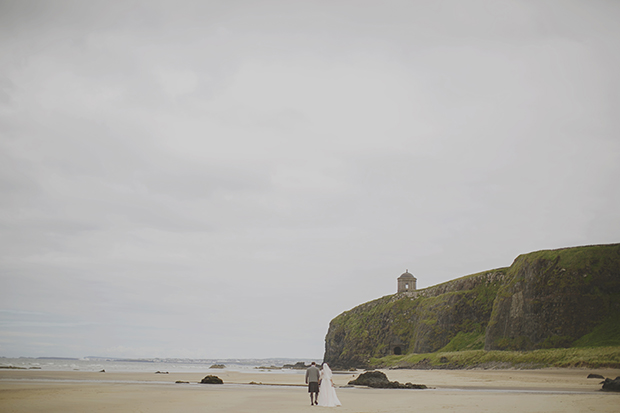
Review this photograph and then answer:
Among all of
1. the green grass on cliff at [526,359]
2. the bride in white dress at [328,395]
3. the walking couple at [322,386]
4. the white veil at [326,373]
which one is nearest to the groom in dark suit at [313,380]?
the walking couple at [322,386]

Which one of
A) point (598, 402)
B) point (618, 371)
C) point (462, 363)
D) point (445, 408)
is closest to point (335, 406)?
point (445, 408)

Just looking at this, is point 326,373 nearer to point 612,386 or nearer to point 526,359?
point 612,386

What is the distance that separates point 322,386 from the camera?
19094 mm

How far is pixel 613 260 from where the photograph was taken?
59.8 meters

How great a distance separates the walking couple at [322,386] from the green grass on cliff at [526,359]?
3786 centimetres

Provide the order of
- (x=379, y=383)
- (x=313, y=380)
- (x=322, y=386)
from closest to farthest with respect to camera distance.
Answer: (x=322, y=386), (x=313, y=380), (x=379, y=383)

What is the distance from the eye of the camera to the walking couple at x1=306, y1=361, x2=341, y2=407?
18641 millimetres

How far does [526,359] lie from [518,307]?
13252mm

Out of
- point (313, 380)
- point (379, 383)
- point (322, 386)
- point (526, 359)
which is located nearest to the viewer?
point (322, 386)

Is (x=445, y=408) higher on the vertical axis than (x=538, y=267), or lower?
lower

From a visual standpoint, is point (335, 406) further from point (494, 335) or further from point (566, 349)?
point (494, 335)

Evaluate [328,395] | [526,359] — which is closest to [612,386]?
[328,395]

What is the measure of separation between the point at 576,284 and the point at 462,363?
18833 mm

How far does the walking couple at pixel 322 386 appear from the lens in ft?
61.2
